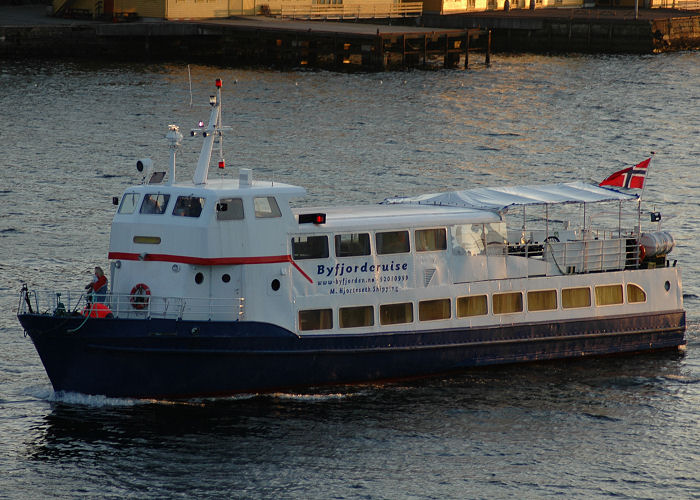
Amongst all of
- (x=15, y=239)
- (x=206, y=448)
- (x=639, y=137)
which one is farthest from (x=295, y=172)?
(x=206, y=448)

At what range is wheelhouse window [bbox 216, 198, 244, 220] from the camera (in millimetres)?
28219

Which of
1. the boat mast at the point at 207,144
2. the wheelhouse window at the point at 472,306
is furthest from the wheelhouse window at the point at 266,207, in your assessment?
the wheelhouse window at the point at 472,306

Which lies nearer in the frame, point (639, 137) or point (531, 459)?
point (531, 459)

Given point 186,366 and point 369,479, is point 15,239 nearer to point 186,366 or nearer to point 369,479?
point 186,366

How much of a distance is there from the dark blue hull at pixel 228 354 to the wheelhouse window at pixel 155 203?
9.45 ft

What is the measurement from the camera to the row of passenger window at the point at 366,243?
95.9 ft

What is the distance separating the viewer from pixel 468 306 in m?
31.2

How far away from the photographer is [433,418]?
28.8 meters

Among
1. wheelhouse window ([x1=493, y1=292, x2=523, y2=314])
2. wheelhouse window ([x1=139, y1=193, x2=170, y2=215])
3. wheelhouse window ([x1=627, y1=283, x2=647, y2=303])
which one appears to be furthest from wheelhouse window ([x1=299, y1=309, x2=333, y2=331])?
wheelhouse window ([x1=627, y1=283, x2=647, y2=303])

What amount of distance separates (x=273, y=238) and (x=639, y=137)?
1889 inches

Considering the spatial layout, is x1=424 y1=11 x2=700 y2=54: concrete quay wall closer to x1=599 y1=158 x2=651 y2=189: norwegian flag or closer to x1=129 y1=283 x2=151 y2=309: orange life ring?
x1=599 y1=158 x2=651 y2=189: norwegian flag

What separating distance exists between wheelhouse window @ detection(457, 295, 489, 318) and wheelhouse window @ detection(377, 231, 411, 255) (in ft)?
7.19

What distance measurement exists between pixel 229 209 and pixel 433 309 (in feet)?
20.6

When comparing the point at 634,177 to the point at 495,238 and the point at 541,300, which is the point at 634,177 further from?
the point at 495,238
